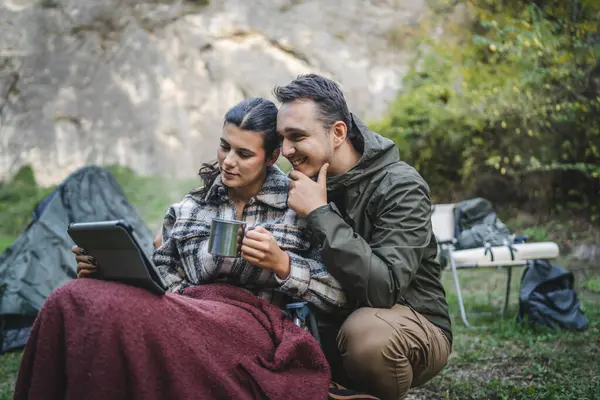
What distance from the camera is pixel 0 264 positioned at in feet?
17.1

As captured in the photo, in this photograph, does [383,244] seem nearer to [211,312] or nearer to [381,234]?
[381,234]

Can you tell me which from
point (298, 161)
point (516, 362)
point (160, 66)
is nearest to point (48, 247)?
point (298, 161)

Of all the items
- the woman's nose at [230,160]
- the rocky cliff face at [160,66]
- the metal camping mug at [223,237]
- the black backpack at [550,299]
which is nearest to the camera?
the metal camping mug at [223,237]

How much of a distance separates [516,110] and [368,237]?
683 centimetres

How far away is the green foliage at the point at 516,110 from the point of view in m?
7.52

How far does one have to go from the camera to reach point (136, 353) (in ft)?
5.79

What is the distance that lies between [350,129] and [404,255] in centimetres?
68

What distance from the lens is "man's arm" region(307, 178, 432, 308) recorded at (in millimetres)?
2301

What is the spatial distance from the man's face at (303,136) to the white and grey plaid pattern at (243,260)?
15 centimetres

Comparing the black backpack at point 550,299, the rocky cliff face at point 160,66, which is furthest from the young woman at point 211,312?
the rocky cliff face at point 160,66

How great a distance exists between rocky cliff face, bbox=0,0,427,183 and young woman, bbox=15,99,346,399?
39.7 ft

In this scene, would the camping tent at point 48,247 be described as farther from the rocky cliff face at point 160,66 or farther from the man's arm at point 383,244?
the rocky cliff face at point 160,66

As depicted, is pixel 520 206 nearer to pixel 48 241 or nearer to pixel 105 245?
pixel 48 241

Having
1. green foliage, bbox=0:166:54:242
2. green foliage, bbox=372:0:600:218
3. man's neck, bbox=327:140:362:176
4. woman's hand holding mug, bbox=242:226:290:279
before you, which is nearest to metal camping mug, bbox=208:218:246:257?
woman's hand holding mug, bbox=242:226:290:279
